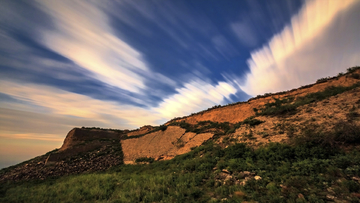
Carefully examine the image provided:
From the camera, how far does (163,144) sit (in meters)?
20.0

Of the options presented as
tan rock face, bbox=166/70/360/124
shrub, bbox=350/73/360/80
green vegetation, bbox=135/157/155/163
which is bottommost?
green vegetation, bbox=135/157/155/163

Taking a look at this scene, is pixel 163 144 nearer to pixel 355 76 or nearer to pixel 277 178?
pixel 277 178

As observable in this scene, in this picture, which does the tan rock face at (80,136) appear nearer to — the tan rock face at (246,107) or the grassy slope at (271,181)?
the grassy slope at (271,181)

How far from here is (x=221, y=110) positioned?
2006cm

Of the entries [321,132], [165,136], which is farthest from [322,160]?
[165,136]

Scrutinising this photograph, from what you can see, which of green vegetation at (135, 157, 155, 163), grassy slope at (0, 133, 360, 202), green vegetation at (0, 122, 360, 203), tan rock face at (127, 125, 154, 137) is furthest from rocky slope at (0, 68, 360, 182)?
tan rock face at (127, 125, 154, 137)

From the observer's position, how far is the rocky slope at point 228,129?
9.87m

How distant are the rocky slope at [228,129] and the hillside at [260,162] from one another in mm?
79

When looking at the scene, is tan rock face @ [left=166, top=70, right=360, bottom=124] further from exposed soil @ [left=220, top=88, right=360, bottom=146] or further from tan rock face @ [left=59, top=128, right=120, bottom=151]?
tan rock face @ [left=59, top=128, right=120, bottom=151]

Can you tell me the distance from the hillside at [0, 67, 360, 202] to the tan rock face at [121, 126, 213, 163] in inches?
6.4

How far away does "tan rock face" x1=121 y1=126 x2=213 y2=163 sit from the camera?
16891 mm

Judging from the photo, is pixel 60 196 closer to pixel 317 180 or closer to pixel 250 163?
pixel 250 163

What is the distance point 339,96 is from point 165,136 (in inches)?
690

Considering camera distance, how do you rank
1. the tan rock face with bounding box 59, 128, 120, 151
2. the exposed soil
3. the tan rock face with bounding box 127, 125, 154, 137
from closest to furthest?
the exposed soil
the tan rock face with bounding box 59, 128, 120, 151
the tan rock face with bounding box 127, 125, 154, 137
